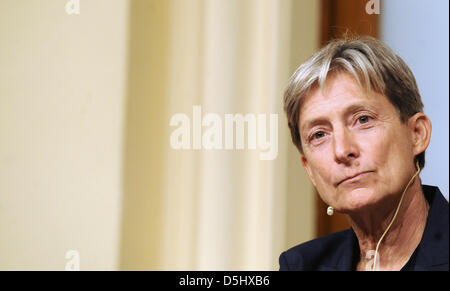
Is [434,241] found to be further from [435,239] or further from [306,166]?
[306,166]

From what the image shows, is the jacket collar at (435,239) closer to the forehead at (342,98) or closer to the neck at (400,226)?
the neck at (400,226)

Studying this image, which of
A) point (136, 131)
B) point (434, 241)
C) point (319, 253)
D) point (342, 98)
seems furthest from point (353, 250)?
point (136, 131)

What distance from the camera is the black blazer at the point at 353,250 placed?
3.58 ft

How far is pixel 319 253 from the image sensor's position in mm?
1254

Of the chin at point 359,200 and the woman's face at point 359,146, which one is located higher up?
the woman's face at point 359,146

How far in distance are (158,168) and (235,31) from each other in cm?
36

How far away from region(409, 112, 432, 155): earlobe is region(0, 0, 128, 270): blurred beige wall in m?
0.66

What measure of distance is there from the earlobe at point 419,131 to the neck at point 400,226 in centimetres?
6

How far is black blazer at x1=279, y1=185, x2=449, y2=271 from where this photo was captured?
3.58 ft

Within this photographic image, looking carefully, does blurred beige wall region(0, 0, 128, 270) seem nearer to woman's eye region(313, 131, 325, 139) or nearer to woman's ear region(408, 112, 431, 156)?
woman's eye region(313, 131, 325, 139)

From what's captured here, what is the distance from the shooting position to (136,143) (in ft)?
4.75

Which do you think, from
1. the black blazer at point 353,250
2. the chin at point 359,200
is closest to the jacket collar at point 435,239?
the black blazer at point 353,250

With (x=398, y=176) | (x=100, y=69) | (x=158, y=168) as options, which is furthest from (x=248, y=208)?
(x=100, y=69)

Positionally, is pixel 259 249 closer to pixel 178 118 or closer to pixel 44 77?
pixel 178 118
